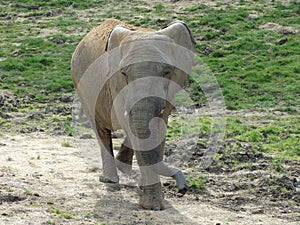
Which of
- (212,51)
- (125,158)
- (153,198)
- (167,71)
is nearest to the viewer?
(167,71)

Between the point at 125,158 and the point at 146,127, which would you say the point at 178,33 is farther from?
the point at 125,158

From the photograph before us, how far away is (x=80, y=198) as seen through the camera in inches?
315

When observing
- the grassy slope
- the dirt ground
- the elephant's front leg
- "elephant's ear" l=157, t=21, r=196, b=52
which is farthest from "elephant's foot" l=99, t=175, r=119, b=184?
the grassy slope

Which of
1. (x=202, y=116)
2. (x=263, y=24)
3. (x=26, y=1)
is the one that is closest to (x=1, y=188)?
(x=202, y=116)

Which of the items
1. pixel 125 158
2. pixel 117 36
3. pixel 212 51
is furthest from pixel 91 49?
pixel 212 51

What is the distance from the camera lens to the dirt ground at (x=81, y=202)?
23.7 feet

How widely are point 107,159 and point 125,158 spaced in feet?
1.35

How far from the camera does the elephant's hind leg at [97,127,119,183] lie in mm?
8938

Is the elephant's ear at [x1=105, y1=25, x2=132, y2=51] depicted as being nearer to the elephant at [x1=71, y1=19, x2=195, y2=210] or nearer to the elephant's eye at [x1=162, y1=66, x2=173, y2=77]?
the elephant at [x1=71, y1=19, x2=195, y2=210]

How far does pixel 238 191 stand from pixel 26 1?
55.6 ft

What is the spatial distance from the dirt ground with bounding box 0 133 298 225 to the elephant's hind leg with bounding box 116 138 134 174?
21 cm

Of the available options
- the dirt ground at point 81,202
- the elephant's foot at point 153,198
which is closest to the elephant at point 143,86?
the elephant's foot at point 153,198

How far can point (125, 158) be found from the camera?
9.47 metres

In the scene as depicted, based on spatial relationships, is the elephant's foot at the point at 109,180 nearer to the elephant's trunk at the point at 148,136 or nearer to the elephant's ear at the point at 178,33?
the elephant's trunk at the point at 148,136
